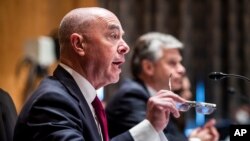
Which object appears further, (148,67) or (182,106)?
(148,67)

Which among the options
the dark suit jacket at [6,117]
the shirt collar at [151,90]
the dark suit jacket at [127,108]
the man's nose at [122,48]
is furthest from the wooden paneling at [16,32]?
the man's nose at [122,48]

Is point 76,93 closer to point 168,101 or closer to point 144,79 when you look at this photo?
point 168,101

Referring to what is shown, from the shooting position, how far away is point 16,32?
6.55 m

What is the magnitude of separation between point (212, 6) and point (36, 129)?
16.7 feet

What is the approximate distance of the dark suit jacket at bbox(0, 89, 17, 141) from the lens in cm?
200

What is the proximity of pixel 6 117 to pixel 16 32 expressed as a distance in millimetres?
4613

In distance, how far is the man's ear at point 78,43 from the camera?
6.17 ft

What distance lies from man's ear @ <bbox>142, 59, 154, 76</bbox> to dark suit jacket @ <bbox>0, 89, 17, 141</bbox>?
117 cm

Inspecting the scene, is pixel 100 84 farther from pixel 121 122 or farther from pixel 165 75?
pixel 165 75

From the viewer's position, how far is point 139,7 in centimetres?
669

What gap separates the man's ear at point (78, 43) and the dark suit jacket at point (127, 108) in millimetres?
910

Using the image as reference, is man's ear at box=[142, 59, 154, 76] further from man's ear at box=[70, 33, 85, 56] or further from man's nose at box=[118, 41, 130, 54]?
man's ear at box=[70, 33, 85, 56]

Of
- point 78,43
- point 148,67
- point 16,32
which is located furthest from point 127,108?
point 16,32

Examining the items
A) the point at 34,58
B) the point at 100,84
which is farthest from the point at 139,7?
the point at 100,84
